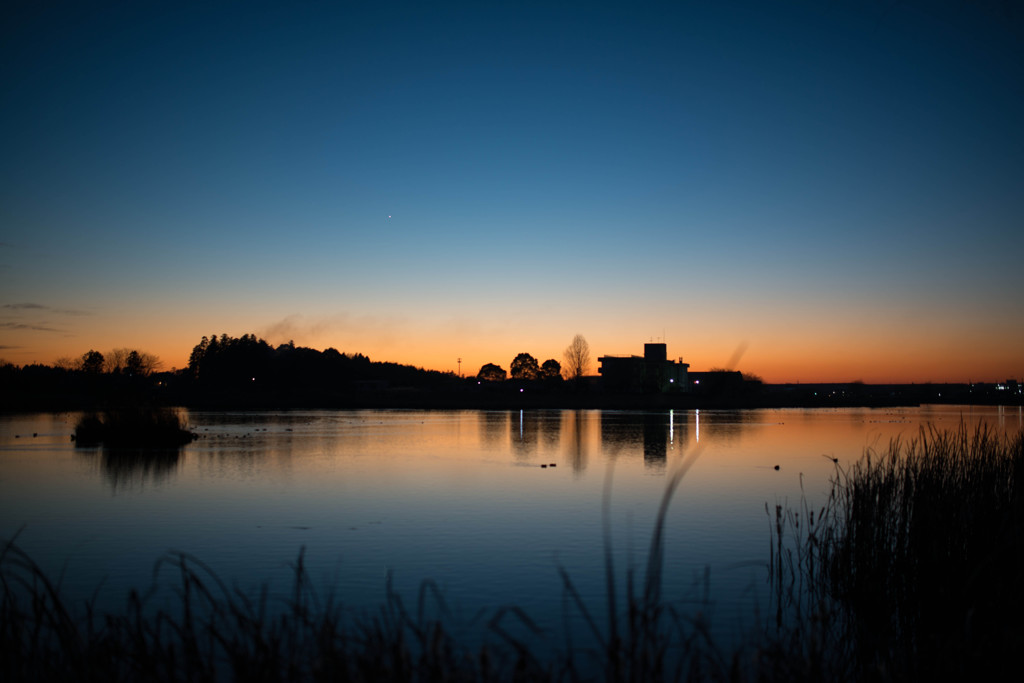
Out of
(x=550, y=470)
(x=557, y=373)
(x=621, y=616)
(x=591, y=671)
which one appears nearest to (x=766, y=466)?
(x=550, y=470)

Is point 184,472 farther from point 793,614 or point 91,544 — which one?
point 793,614

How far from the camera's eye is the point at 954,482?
11484 millimetres

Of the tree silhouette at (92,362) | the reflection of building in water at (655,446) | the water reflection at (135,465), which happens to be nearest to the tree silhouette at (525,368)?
the tree silhouette at (92,362)

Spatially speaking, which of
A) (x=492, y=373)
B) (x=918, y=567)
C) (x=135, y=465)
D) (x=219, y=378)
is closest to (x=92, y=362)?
(x=219, y=378)

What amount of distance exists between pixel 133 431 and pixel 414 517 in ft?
82.2

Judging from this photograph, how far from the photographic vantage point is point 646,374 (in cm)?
14312

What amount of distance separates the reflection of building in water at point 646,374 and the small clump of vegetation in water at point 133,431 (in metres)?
91.9

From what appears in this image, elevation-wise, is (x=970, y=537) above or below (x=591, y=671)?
above

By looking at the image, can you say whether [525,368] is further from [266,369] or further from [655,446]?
[655,446]

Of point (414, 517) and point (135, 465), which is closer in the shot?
point (414, 517)

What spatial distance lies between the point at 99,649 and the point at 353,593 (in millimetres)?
4668

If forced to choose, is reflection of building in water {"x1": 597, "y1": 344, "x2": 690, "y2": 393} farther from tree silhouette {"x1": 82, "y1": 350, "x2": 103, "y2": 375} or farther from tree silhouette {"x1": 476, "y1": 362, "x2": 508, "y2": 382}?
tree silhouette {"x1": 82, "y1": 350, "x2": 103, "y2": 375}

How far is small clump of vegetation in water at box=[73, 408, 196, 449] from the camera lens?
36.7 m

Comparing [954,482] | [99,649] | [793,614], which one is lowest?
[793,614]
